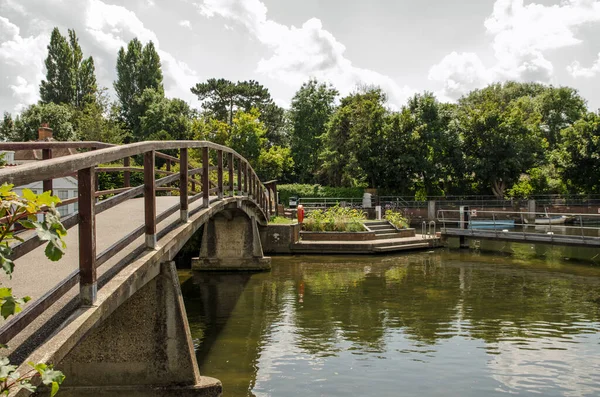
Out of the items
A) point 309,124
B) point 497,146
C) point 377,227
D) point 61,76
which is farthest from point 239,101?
point 377,227

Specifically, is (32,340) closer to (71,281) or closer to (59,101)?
(71,281)

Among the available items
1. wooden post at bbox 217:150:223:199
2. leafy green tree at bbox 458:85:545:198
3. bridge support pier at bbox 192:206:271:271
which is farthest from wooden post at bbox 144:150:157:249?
leafy green tree at bbox 458:85:545:198

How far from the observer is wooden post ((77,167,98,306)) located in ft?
14.2

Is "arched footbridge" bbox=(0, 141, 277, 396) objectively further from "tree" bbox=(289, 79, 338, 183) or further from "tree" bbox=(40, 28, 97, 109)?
"tree" bbox=(40, 28, 97, 109)

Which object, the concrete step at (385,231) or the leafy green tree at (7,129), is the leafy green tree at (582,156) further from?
the leafy green tree at (7,129)

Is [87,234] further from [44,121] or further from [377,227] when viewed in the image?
[44,121]

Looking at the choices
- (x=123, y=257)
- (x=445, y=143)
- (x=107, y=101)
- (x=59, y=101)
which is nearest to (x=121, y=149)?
(x=123, y=257)

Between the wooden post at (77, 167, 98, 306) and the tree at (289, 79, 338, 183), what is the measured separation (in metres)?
47.6

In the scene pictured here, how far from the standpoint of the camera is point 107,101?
51.9m

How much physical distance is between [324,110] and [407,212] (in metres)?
19.5

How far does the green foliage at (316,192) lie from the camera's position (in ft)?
144

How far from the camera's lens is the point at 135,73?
6191 cm

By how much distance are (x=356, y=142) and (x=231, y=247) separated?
25.4 metres

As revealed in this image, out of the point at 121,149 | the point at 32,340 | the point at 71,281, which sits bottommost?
the point at 32,340
